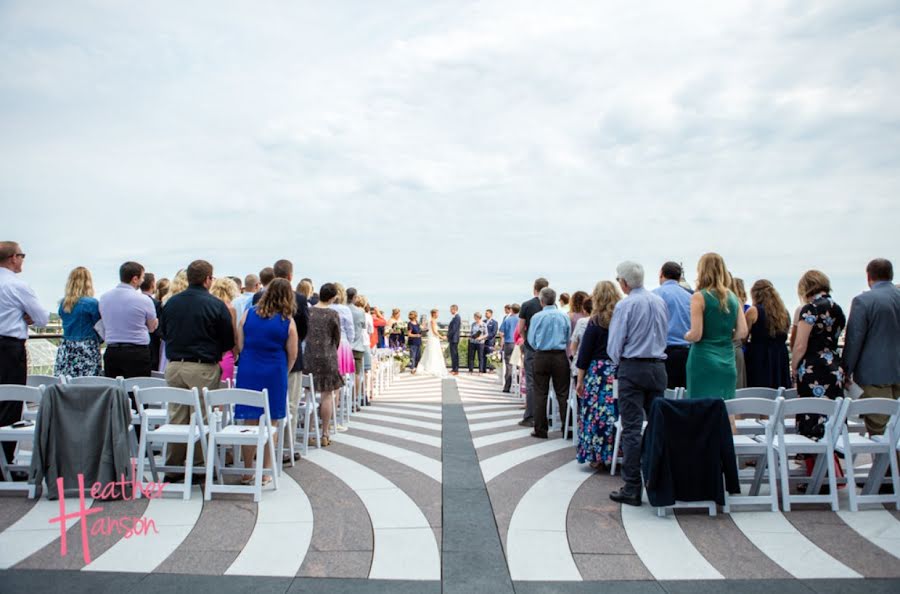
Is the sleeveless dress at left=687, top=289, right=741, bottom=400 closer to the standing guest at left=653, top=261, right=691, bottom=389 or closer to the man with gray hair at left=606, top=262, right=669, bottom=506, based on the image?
the man with gray hair at left=606, top=262, right=669, bottom=506

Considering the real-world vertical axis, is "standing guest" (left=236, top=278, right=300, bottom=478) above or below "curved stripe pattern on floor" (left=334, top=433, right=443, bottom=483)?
above

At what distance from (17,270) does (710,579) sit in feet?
19.8

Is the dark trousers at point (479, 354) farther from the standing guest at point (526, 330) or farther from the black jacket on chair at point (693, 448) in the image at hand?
the black jacket on chair at point (693, 448)

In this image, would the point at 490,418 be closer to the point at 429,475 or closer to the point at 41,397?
the point at 429,475

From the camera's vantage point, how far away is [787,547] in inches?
155

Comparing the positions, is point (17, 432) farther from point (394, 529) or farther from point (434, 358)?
point (434, 358)

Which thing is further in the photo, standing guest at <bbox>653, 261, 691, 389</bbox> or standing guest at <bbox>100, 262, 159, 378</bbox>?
standing guest at <bbox>653, 261, 691, 389</bbox>

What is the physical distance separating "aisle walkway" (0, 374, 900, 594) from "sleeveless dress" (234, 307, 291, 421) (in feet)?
2.36

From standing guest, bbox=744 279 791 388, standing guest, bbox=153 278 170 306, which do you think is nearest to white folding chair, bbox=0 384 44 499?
standing guest, bbox=153 278 170 306

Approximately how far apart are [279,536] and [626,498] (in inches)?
103

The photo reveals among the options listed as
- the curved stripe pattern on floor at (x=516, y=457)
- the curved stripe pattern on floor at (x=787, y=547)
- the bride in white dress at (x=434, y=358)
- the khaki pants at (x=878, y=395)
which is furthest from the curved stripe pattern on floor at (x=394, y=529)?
the bride in white dress at (x=434, y=358)

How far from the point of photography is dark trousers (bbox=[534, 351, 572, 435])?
750cm

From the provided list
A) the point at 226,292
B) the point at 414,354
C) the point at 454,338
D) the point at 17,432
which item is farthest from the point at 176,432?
the point at 414,354

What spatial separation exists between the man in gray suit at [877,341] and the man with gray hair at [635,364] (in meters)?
1.67
